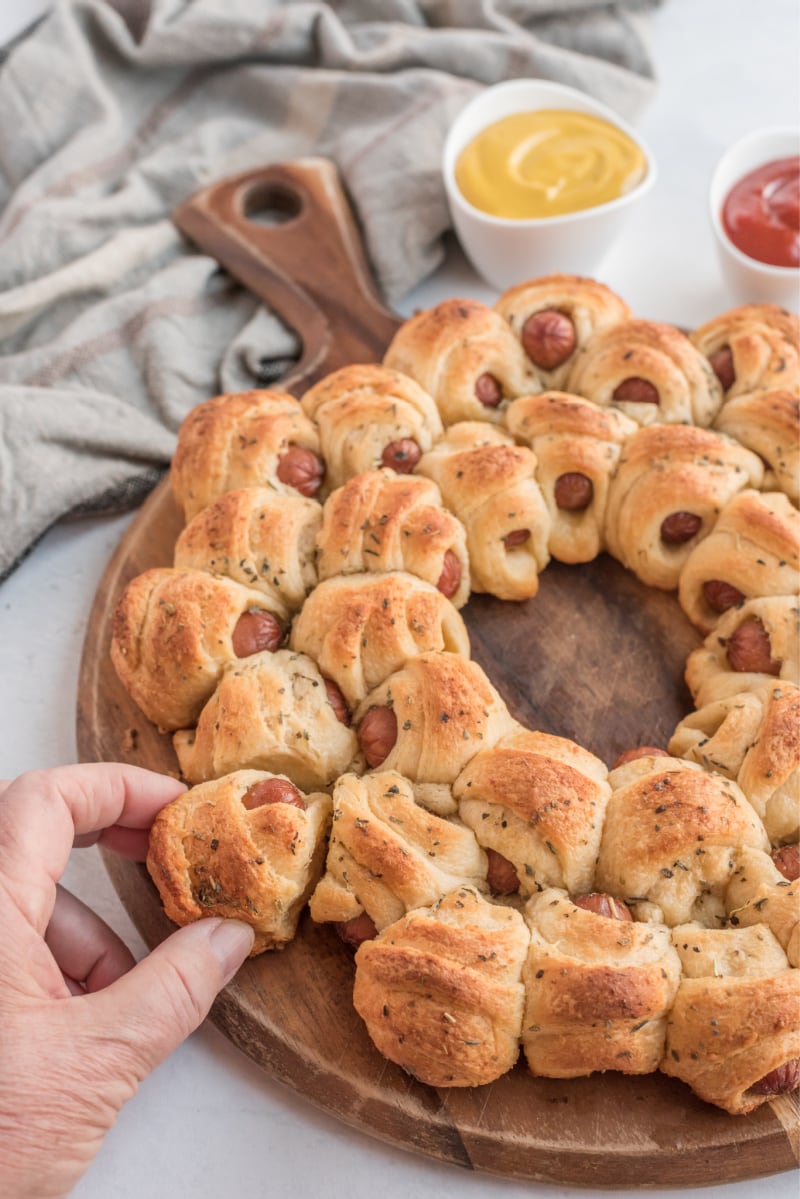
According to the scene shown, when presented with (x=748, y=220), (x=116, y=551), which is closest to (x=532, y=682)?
(x=116, y=551)

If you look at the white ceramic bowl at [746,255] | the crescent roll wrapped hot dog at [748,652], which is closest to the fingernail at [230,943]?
the crescent roll wrapped hot dog at [748,652]

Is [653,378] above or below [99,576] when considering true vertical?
above

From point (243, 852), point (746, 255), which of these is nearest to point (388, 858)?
point (243, 852)

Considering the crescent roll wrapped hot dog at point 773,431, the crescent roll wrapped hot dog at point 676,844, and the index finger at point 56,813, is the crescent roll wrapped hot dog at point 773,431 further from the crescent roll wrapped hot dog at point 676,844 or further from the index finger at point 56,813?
the index finger at point 56,813

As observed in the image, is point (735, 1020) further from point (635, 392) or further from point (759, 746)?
point (635, 392)

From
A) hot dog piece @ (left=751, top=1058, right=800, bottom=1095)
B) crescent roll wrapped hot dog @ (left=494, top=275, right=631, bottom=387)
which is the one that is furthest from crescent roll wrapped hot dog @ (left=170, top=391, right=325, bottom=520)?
hot dog piece @ (left=751, top=1058, right=800, bottom=1095)

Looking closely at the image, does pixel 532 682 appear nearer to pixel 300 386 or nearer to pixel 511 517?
pixel 511 517
